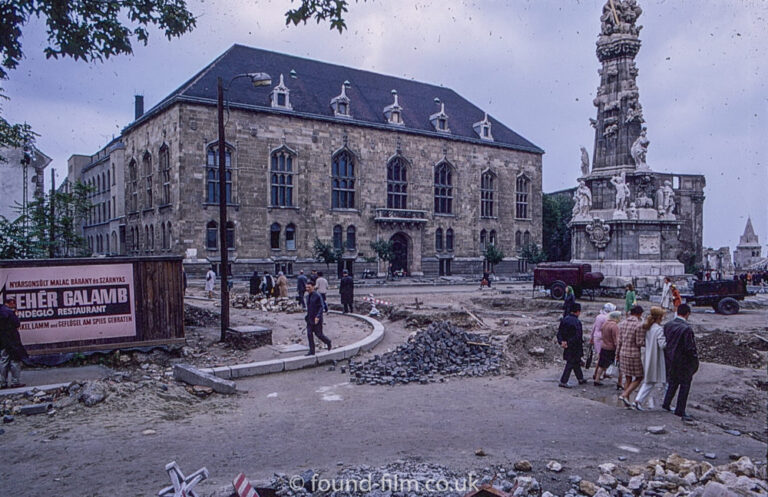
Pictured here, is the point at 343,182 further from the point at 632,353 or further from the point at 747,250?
the point at 747,250

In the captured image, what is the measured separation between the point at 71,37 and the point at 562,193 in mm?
66582

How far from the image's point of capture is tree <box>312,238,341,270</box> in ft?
123

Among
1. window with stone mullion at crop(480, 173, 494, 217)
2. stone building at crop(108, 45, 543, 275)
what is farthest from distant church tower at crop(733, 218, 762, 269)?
window with stone mullion at crop(480, 173, 494, 217)

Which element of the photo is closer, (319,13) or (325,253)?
(319,13)

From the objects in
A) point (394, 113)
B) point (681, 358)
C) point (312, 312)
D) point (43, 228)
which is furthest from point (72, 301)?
point (394, 113)

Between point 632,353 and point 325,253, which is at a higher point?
point 325,253

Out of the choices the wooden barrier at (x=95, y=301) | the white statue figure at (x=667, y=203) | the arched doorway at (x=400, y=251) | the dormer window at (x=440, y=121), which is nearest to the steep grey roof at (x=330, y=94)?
the dormer window at (x=440, y=121)

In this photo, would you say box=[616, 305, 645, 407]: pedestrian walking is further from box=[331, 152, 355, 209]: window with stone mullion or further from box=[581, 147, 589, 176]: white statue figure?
box=[331, 152, 355, 209]: window with stone mullion

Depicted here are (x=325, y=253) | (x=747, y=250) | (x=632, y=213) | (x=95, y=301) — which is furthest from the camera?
(x=747, y=250)

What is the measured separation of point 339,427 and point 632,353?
504 cm

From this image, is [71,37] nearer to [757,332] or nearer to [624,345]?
[624,345]

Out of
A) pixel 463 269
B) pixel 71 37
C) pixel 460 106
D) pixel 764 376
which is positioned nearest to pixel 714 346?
pixel 764 376

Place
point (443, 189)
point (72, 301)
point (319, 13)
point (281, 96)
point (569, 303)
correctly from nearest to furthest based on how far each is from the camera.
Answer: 1. point (319, 13)
2. point (569, 303)
3. point (72, 301)
4. point (281, 96)
5. point (443, 189)

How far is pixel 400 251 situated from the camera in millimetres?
45125
